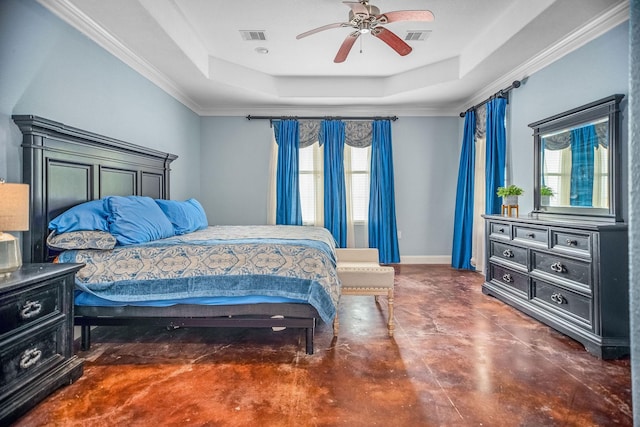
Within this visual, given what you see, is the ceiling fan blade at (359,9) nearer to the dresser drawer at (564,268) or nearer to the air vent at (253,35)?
the air vent at (253,35)

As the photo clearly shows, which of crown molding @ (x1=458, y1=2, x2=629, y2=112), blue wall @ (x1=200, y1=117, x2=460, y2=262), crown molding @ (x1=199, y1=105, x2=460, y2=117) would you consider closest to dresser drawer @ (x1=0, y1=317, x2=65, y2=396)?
blue wall @ (x1=200, y1=117, x2=460, y2=262)

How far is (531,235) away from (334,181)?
3.05 metres

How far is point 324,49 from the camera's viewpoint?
13.4 ft

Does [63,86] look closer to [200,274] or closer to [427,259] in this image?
[200,274]

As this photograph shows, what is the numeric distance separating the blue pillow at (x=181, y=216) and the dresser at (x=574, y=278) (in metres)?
3.32

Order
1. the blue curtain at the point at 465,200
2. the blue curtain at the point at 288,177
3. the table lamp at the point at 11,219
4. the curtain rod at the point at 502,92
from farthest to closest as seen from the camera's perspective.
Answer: the blue curtain at the point at 288,177 → the blue curtain at the point at 465,200 → the curtain rod at the point at 502,92 → the table lamp at the point at 11,219

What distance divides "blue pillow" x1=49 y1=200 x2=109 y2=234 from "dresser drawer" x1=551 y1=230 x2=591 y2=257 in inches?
141

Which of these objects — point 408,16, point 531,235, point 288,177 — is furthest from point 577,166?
point 288,177

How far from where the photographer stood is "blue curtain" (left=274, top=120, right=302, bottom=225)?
5.56 meters

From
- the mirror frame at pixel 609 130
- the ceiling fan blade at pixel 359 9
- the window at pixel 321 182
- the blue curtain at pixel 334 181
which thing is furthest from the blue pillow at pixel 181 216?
the mirror frame at pixel 609 130

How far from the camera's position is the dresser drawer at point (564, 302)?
100 inches

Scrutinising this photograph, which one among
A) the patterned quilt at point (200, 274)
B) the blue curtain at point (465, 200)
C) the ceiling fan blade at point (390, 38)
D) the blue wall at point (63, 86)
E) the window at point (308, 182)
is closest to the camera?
the blue wall at point (63, 86)

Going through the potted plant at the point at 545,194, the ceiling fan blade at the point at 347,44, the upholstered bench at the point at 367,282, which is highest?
the ceiling fan blade at the point at 347,44

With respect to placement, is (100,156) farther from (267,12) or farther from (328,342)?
(328,342)
